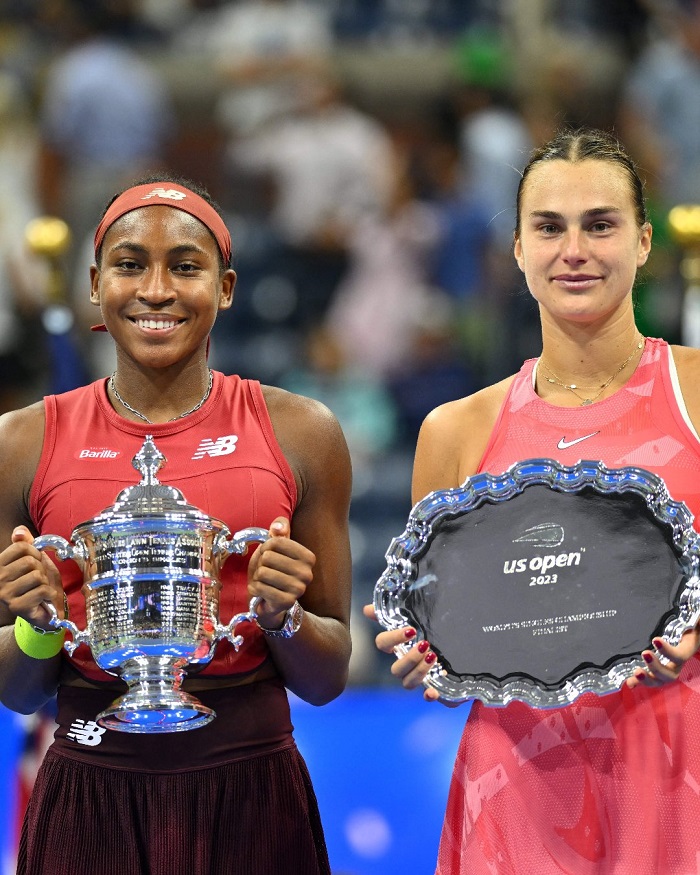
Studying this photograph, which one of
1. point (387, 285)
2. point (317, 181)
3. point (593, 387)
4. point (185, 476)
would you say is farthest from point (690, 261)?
point (317, 181)

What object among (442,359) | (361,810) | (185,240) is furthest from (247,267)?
(185,240)

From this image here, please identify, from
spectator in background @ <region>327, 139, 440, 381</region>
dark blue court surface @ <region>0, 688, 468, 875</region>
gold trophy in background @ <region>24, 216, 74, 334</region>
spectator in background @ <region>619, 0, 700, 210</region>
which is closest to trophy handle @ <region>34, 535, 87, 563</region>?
dark blue court surface @ <region>0, 688, 468, 875</region>

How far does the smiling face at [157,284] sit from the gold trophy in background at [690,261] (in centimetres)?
159

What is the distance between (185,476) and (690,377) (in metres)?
0.78

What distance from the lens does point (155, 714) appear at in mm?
A: 2064

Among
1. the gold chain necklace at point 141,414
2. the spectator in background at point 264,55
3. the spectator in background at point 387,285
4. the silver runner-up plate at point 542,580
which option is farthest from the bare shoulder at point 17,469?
the spectator in background at point 264,55

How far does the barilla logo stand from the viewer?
2305 mm

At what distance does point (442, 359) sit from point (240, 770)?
13.4ft

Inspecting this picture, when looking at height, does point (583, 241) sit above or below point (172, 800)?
above

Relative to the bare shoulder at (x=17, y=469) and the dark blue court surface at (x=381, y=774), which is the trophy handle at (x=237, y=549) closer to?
the bare shoulder at (x=17, y=469)

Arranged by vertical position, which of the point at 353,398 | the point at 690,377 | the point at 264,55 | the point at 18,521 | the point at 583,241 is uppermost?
the point at 264,55

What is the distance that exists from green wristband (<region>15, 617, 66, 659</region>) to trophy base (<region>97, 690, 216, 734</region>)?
163 millimetres

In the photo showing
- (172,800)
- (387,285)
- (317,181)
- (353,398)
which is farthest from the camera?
(317,181)

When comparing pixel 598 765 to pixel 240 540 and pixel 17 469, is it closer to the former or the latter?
pixel 240 540
